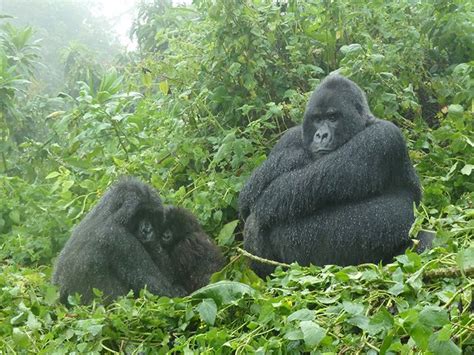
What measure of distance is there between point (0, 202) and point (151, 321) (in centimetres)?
287

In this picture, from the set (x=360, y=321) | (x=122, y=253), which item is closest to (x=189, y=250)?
(x=122, y=253)

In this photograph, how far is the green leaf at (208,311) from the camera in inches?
113

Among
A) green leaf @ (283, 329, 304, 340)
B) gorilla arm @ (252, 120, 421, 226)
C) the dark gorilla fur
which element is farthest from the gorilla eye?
green leaf @ (283, 329, 304, 340)

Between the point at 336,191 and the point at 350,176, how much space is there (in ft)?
0.35

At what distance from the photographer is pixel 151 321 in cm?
Result: 310

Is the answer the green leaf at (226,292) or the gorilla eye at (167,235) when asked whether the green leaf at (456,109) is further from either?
the green leaf at (226,292)

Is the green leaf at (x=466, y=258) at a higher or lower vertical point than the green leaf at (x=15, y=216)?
higher

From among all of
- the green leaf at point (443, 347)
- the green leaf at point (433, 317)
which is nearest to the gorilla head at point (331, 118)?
the green leaf at point (433, 317)

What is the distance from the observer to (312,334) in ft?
8.03

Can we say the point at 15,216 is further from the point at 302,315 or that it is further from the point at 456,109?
the point at 302,315

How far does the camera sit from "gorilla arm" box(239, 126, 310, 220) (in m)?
4.36

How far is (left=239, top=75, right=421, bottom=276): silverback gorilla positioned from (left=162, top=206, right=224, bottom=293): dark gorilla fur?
0.27 m

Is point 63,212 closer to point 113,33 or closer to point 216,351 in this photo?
point 216,351

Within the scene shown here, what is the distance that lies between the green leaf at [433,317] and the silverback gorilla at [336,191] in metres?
1.76
